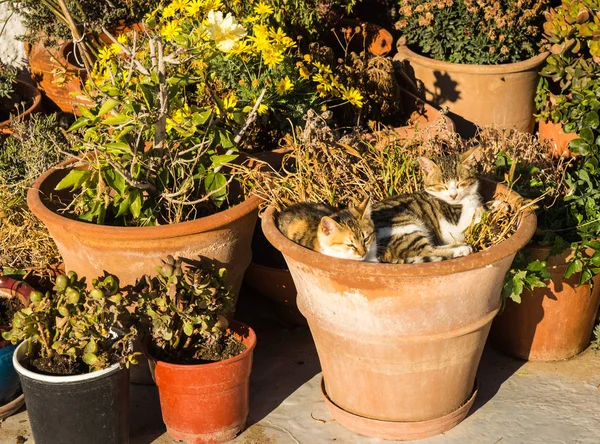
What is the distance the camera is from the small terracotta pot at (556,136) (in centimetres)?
524

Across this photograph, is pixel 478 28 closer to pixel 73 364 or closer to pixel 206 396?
pixel 206 396

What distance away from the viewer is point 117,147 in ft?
11.8

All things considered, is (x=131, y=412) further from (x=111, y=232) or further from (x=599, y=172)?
(x=599, y=172)

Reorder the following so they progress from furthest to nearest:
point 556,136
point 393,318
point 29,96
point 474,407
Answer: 1. point 29,96
2. point 556,136
3. point 474,407
4. point 393,318

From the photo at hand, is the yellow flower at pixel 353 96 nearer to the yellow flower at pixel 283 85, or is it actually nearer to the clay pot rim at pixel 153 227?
the yellow flower at pixel 283 85

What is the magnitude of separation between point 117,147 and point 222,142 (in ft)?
1.64

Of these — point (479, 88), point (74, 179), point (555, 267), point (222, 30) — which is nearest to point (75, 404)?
point (74, 179)

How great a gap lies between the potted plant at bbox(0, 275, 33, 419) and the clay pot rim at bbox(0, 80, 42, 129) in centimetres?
127

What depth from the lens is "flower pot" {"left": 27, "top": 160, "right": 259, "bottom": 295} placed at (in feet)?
11.6

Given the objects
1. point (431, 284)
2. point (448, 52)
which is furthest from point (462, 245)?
point (448, 52)

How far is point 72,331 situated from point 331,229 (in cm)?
110

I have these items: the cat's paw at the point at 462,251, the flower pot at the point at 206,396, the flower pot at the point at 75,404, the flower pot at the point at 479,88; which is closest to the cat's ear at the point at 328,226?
the cat's paw at the point at 462,251

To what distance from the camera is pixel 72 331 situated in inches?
134

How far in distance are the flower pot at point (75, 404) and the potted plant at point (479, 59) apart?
3.02m
